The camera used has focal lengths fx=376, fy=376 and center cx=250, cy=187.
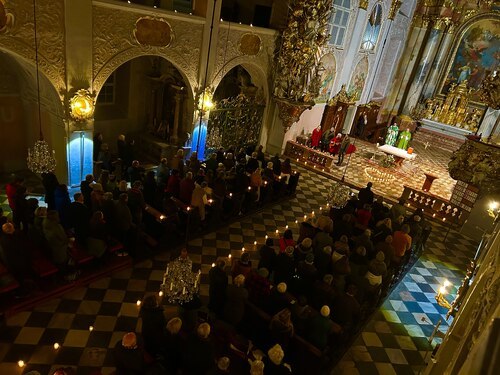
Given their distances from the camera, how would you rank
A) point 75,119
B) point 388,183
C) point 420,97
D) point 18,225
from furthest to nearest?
1. point 420,97
2. point 388,183
3. point 75,119
4. point 18,225

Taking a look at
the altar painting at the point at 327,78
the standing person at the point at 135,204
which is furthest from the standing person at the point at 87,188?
the altar painting at the point at 327,78

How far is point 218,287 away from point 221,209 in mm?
3788

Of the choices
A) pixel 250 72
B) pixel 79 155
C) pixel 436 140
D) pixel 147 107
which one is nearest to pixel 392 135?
pixel 436 140

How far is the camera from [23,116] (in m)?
10.5

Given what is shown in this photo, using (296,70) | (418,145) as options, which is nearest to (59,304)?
(296,70)

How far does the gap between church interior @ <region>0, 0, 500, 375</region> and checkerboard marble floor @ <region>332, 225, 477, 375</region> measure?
43 mm

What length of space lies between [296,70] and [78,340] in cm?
Result: 1127

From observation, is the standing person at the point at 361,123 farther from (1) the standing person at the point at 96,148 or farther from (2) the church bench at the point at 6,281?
(2) the church bench at the point at 6,281

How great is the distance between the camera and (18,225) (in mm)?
7371

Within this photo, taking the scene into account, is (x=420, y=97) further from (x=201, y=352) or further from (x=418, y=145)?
(x=201, y=352)

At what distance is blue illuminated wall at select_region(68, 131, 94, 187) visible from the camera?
930 centimetres

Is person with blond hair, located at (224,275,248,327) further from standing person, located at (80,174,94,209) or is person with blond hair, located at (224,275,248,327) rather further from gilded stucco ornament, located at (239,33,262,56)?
gilded stucco ornament, located at (239,33,262,56)

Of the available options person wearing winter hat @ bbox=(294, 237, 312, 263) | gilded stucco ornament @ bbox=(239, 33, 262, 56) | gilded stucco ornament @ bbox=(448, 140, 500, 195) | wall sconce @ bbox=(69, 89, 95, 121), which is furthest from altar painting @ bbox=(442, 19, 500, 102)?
wall sconce @ bbox=(69, 89, 95, 121)

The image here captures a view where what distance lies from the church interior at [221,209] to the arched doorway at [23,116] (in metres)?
0.06
